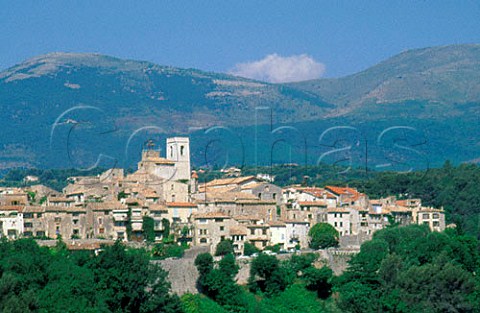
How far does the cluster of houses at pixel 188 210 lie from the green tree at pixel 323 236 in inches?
26.6

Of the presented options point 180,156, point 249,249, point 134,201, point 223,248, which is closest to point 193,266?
point 223,248

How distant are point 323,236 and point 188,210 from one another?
25.4 ft

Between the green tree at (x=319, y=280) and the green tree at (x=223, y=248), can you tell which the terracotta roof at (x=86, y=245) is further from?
the green tree at (x=319, y=280)

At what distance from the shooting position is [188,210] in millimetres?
58969

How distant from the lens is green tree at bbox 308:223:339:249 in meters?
59.8

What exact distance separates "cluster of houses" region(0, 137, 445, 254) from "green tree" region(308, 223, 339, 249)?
68cm

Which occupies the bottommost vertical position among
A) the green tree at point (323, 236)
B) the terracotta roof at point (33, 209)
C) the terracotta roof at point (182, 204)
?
the green tree at point (323, 236)

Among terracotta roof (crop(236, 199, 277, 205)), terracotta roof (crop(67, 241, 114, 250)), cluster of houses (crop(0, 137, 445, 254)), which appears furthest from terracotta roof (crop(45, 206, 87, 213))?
terracotta roof (crop(236, 199, 277, 205))

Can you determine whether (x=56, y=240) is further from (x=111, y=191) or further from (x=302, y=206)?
(x=302, y=206)

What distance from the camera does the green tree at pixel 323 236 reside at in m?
Result: 59.8

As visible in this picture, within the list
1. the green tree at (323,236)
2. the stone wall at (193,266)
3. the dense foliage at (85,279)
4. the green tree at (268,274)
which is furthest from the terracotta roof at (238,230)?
the dense foliage at (85,279)

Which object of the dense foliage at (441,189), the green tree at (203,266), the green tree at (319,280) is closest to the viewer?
the green tree at (203,266)

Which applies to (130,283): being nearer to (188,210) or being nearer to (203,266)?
(203,266)

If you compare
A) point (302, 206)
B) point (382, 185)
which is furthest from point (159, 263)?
point (382, 185)
